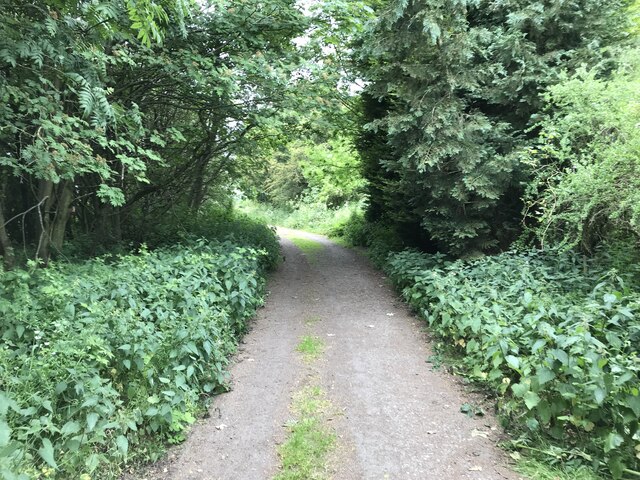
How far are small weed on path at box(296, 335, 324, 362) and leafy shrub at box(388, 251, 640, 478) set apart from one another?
174 cm

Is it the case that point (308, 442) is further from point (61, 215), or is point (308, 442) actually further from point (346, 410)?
point (61, 215)

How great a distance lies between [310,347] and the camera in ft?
20.3

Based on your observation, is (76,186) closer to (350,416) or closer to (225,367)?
(225,367)

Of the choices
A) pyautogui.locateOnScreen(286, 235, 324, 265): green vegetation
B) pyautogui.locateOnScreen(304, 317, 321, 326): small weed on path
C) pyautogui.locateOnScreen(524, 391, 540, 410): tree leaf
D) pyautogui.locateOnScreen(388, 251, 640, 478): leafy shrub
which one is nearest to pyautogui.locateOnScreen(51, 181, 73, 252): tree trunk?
pyautogui.locateOnScreen(304, 317, 321, 326): small weed on path

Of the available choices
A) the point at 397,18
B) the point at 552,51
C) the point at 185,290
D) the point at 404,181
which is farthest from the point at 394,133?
the point at 185,290

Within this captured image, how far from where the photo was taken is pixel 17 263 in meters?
6.23

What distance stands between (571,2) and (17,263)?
9.82 metres

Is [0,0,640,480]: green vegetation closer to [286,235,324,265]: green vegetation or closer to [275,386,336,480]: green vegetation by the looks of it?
[275,386,336,480]: green vegetation

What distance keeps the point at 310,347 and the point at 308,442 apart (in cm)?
232

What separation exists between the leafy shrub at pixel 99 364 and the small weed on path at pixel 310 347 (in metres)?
1.03

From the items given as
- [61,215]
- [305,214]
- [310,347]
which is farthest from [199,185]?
[305,214]

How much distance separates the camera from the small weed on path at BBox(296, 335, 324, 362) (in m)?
5.90

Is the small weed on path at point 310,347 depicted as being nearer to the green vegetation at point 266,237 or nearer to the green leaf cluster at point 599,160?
the green vegetation at point 266,237

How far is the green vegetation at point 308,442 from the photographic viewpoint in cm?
348
